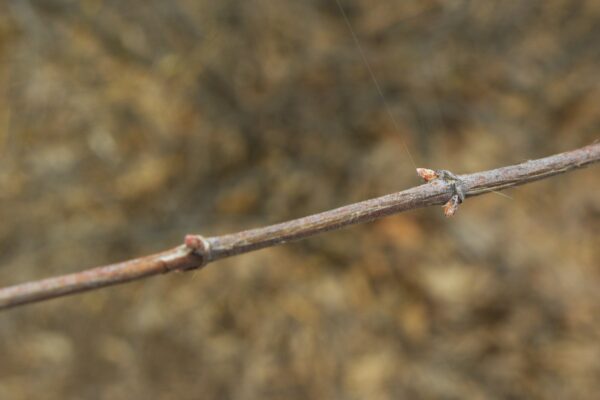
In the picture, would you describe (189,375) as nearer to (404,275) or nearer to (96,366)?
(96,366)

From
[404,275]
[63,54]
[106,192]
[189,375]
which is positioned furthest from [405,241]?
[63,54]

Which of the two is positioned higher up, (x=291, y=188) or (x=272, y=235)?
(x=291, y=188)

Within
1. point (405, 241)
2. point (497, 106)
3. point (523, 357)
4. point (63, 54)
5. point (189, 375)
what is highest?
point (63, 54)

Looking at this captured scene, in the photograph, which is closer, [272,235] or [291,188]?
[272,235]

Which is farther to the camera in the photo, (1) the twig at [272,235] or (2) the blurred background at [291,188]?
(2) the blurred background at [291,188]

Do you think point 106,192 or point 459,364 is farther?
point 106,192
